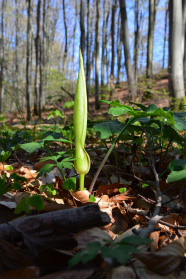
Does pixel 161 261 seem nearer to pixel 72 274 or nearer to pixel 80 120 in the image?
pixel 72 274

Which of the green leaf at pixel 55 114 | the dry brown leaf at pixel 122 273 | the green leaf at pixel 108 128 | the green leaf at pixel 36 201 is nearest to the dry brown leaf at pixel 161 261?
the dry brown leaf at pixel 122 273

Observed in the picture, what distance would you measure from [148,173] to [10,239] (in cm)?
104

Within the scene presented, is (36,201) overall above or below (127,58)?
below

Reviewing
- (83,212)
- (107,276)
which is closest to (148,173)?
(83,212)

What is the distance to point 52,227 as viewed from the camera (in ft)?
2.25

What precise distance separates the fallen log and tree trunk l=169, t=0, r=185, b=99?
4.67m

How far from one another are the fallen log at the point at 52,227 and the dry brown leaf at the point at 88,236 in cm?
2

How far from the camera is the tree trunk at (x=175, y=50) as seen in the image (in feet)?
15.7

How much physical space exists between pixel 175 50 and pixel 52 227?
511cm

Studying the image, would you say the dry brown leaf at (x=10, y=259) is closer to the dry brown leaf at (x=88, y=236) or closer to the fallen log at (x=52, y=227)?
the fallen log at (x=52, y=227)

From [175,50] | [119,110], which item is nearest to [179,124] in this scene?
[119,110]

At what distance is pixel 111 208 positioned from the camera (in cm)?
103

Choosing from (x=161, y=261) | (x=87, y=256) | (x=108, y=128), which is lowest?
(x=161, y=261)

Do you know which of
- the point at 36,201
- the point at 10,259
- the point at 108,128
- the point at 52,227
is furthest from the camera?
the point at 108,128
